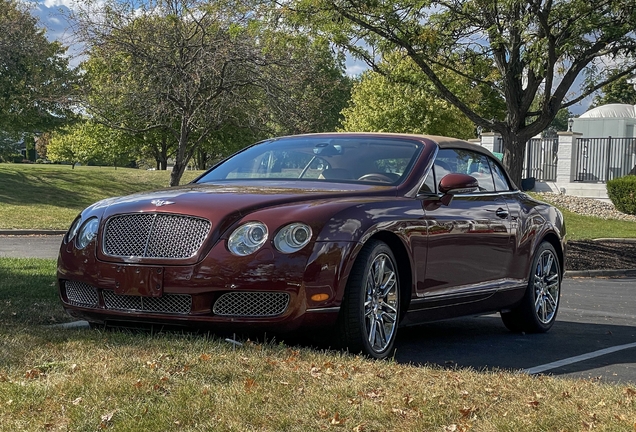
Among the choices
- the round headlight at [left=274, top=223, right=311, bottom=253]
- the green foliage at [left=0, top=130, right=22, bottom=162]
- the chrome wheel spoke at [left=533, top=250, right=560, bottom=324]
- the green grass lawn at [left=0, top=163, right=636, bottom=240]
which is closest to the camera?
the round headlight at [left=274, top=223, right=311, bottom=253]

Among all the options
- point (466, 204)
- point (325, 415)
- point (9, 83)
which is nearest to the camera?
point (325, 415)

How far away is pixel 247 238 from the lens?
221 inches

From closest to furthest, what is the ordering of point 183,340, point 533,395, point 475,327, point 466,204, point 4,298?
point 533,395, point 183,340, point 466,204, point 4,298, point 475,327

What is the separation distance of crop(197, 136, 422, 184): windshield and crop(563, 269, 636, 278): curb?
9724mm

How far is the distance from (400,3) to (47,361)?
1220cm

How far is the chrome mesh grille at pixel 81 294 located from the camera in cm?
605

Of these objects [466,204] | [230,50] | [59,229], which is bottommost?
[59,229]

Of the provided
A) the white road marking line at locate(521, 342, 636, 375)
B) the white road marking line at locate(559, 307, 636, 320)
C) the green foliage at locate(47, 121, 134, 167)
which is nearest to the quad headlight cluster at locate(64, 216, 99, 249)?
the white road marking line at locate(521, 342, 636, 375)

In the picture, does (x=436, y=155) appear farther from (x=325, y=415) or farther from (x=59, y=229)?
(x=59, y=229)

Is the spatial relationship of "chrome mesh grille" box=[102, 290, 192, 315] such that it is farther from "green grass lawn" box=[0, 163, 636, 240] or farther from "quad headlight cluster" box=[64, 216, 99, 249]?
"green grass lawn" box=[0, 163, 636, 240]

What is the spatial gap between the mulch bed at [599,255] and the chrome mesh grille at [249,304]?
1175 cm

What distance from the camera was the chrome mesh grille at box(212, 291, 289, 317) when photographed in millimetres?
5625

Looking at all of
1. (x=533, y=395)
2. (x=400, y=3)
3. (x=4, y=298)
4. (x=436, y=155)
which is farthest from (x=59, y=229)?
(x=533, y=395)

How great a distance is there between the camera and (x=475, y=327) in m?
8.85
